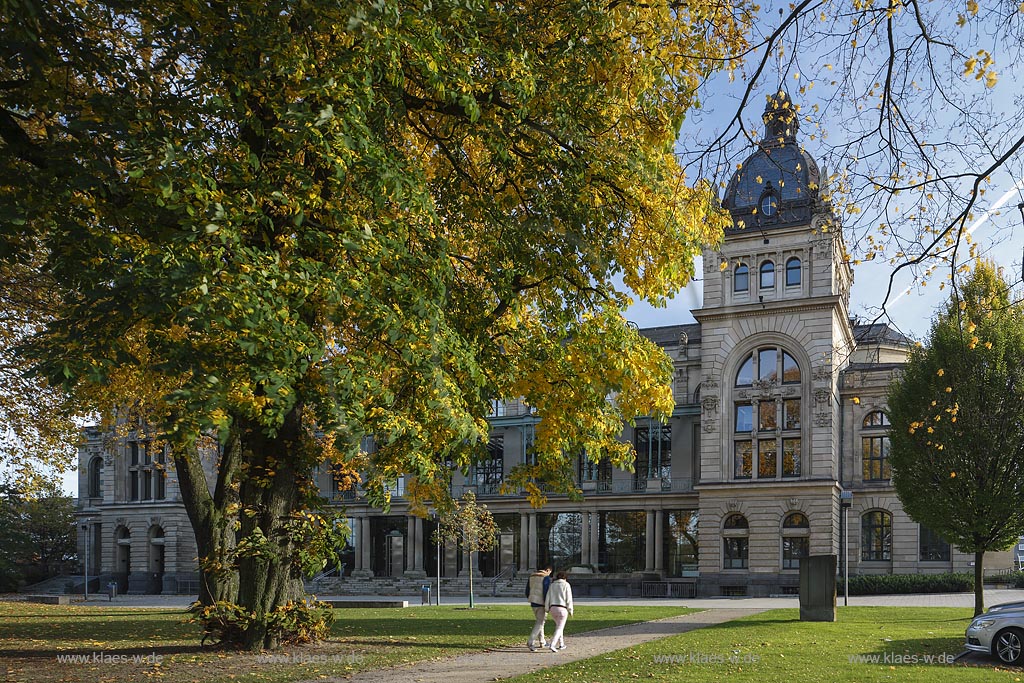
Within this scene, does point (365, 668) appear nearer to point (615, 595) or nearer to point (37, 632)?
point (37, 632)

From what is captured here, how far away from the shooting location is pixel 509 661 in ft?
51.0

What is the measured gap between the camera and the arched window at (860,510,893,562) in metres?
50.2

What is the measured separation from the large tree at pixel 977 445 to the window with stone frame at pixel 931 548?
22724 mm

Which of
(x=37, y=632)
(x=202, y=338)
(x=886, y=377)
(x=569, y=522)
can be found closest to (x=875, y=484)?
(x=886, y=377)

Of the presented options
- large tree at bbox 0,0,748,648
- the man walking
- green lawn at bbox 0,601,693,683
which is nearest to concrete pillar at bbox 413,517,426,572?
green lawn at bbox 0,601,693,683

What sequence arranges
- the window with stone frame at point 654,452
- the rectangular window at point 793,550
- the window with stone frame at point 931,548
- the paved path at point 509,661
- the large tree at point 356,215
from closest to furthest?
the large tree at point 356,215 < the paved path at point 509,661 < the rectangular window at point 793,550 < the window with stone frame at point 931,548 < the window with stone frame at point 654,452

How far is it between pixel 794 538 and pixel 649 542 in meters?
8.61

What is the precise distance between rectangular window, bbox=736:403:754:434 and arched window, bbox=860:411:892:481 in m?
6.26

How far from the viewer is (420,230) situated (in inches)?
473

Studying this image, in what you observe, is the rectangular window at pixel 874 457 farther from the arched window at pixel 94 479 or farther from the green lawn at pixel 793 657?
the arched window at pixel 94 479

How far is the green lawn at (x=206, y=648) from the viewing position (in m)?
13.5

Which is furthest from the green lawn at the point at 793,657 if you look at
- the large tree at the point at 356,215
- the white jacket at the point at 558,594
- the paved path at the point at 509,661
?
the large tree at the point at 356,215

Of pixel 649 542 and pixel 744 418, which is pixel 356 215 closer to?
pixel 744 418

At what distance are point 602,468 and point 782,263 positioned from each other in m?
16.7
